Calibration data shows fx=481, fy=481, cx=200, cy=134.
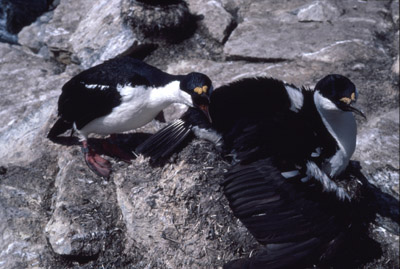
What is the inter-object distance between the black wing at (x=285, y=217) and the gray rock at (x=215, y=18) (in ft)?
9.60

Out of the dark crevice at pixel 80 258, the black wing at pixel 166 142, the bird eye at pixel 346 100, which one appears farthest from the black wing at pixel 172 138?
the bird eye at pixel 346 100

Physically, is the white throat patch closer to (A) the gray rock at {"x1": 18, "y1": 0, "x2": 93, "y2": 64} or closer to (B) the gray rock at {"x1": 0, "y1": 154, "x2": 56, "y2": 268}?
(B) the gray rock at {"x1": 0, "y1": 154, "x2": 56, "y2": 268}

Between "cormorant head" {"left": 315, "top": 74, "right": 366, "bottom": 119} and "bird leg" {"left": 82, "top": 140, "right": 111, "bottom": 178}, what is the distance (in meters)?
1.86

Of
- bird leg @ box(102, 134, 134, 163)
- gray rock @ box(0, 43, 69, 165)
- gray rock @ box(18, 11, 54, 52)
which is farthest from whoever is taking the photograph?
gray rock @ box(18, 11, 54, 52)

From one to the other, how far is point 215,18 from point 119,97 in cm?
260

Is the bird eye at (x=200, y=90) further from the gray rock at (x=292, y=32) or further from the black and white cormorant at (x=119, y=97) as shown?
the gray rock at (x=292, y=32)

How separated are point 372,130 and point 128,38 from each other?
2.83 m

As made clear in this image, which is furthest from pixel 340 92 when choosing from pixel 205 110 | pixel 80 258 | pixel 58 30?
pixel 58 30

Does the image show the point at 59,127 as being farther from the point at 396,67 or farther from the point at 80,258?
the point at 396,67

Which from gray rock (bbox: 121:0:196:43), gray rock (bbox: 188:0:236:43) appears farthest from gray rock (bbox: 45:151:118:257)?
gray rock (bbox: 188:0:236:43)

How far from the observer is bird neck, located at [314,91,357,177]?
11.9 ft

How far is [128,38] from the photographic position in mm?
5473

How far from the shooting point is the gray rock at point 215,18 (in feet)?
19.2

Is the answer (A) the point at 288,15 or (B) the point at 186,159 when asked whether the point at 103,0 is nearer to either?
(A) the point at 288,15
